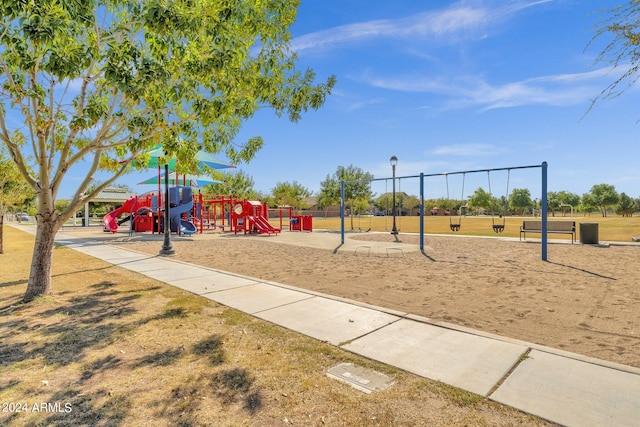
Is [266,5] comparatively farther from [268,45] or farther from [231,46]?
[231,46]

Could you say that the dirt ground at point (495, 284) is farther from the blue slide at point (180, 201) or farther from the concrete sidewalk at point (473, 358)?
the blue slide at point (180, 201)

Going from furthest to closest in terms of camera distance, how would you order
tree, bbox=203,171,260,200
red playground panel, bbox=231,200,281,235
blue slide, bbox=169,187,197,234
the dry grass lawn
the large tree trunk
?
tree, bbox=203,171,260,200 → red playground panel, bbox=231,200,281,235 → blue slide, bbox=169,187,197,234 → the large tree trunk → the dry grass lawn

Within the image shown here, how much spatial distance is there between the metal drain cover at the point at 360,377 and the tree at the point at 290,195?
57.6 metres

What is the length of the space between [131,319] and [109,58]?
3.76 metres

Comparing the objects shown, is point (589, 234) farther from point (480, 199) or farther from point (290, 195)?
point (480, 199)

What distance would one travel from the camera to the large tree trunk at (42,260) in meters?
6.08

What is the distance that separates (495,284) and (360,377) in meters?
5.40

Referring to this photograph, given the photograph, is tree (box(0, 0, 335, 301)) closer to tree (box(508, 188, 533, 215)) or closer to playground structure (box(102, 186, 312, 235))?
playground structure (box(102, 186, 312, 235))

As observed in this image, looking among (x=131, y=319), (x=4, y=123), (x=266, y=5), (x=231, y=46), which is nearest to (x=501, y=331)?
(x=131, y=319)

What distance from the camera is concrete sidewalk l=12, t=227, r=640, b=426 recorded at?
2805 millimetres

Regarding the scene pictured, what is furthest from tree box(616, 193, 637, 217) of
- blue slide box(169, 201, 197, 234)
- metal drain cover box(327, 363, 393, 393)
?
metal drain cover box(327, 363, 393, 393)

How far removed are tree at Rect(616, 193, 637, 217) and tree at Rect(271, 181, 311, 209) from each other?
2953 inches

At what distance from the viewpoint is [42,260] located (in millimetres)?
6152

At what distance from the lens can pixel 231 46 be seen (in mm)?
5645
